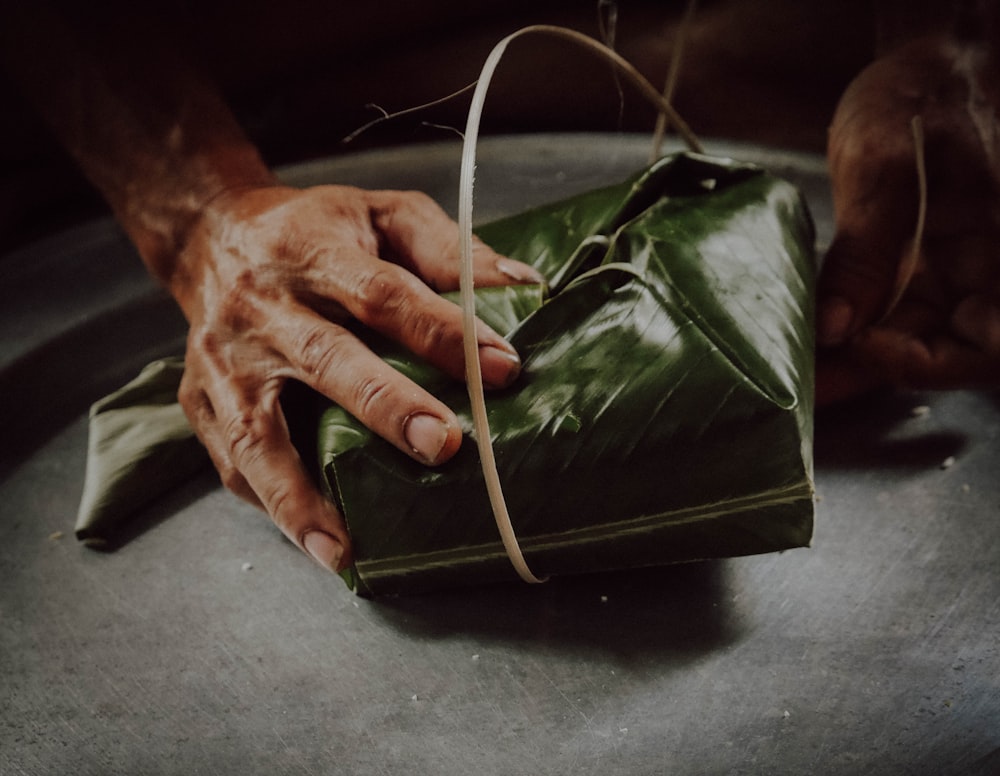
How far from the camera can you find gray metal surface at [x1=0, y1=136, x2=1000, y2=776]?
729 mm

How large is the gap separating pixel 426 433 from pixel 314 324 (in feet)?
0.67

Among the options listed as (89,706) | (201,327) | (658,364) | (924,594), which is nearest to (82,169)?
(201,327)

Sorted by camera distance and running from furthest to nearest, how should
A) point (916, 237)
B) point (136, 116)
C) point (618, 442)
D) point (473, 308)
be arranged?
point (136, 116) → point (916, 237) → point (618, 442) → point (473, 308)

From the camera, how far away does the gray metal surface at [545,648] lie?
2.39 feet

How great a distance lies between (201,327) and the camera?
100 cm

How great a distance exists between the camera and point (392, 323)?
84cm

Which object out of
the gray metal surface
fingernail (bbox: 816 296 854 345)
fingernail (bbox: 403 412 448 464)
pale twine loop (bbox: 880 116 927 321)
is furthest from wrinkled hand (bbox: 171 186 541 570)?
pale twine loop (bbox: 880 116 927 321)

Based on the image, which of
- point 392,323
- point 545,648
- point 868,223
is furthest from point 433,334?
point 868,223

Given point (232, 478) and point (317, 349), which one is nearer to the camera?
point (317, 349)

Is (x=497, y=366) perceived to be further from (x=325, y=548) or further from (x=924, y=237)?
(x=924, y=237)

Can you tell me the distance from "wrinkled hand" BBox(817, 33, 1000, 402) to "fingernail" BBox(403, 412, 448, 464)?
0.54m

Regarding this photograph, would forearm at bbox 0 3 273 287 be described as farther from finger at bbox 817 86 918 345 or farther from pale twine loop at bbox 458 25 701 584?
finger at bbox 817 86 918 345

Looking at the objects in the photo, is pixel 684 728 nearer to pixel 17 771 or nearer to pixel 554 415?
pixel 554 415

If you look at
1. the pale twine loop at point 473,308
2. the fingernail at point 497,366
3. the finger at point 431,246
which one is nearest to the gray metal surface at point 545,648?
the pale twine loop at point 473,308
